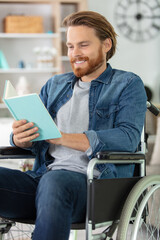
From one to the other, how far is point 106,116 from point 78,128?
11cm

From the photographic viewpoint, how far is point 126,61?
581 centimetres

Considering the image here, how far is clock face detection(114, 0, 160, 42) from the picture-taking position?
579cm

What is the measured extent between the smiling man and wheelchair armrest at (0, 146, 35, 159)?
0.15 feet

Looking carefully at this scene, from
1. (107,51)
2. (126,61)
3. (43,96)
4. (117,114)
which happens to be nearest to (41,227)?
(117,114)

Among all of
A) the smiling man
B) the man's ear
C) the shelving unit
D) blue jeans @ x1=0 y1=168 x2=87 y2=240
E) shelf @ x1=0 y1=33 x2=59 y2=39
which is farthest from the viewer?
the shelving unit

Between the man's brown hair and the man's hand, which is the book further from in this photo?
the man's brown hair

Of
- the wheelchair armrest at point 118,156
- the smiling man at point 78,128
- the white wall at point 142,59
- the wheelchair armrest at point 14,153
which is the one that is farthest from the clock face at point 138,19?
the wheelchair armrest at point 118,156

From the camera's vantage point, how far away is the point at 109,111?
1536 millimetres

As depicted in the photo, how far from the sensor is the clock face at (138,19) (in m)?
5.79

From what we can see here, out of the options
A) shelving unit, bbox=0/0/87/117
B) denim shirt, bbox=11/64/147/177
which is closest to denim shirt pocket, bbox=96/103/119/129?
denim shirt, bbox=11/64/147/177

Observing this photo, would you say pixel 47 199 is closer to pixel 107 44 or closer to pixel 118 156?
pixel 118 156

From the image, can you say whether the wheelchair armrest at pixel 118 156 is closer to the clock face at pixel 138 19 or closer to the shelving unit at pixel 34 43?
the shelving unit at pixel 34 43

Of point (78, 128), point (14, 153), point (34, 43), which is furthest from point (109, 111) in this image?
point (34, 43)

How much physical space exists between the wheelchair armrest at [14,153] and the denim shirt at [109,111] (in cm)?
5
